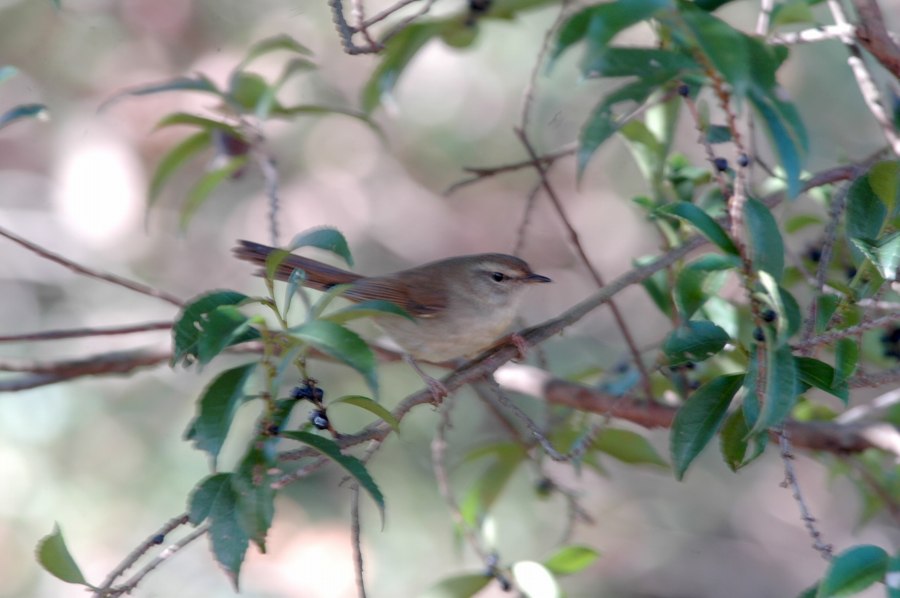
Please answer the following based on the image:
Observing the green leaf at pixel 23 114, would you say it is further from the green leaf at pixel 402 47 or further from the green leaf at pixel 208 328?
the green leaf at pixel 208 328

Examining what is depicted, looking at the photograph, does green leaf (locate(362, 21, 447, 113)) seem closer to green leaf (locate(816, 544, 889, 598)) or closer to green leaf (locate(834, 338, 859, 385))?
green leaf (locate(834, 338, 859, 385))

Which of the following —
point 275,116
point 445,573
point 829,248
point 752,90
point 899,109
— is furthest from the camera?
point 445,573

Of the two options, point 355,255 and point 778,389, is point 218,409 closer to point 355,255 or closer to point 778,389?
point 778,389

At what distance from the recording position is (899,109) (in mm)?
3287

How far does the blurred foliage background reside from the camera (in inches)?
235

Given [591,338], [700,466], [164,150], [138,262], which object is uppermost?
[164,150]

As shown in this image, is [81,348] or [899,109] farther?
[81,348]

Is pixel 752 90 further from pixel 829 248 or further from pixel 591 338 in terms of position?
pixel 591 338

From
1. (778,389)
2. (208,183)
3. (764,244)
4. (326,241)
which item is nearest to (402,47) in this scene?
(208,183)

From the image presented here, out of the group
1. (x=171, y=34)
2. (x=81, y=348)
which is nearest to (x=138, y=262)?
(x=81, y=348)

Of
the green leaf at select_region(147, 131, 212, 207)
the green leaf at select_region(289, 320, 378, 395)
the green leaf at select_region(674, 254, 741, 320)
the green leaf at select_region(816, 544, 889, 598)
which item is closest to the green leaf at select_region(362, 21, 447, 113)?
the green leaf at select_region(147, 131, 212, 207)

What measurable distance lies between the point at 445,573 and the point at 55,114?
4.78 metres

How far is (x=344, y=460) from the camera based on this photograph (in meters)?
2.02

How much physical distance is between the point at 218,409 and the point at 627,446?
2102mm
